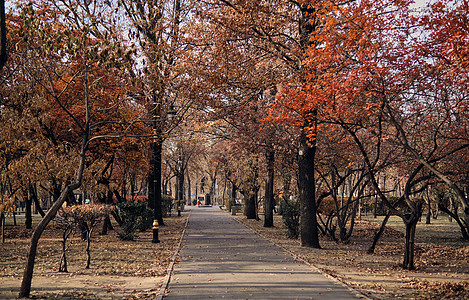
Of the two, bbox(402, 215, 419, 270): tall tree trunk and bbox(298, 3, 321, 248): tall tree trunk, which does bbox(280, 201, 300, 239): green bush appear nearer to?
bbox(298, 3, 321, 248): tall tree trunk

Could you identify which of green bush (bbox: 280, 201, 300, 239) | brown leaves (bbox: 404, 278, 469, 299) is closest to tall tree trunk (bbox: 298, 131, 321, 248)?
green bush (bbox: 280, 201, 300, 239)

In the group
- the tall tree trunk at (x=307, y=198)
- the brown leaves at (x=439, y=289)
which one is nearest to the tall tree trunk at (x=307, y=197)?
the tall tree trunk at (x=307, y=198)

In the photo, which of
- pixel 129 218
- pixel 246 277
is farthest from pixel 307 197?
pixel 129 218

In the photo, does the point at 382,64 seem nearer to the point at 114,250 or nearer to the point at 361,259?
the point at 361,259

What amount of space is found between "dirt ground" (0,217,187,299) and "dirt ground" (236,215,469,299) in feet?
14.3

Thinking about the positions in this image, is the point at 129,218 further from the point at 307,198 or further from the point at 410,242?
the point at 410,242

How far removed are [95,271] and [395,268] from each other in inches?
311

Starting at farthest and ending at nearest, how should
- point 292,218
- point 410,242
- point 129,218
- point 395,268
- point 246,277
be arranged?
point 292,218 < point 129,218 < point 395,268 < point 410,242 < point 246,277

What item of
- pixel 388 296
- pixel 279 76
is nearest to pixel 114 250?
pixel 279 76

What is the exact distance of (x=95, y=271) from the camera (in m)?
11.1

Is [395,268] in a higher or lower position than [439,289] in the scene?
lower

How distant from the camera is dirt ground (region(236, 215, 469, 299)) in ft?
28.8

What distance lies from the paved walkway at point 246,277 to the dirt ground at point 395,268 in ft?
2.28

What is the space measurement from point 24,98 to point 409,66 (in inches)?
514
